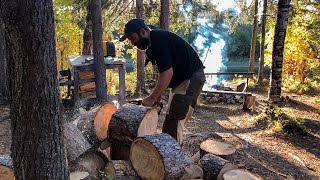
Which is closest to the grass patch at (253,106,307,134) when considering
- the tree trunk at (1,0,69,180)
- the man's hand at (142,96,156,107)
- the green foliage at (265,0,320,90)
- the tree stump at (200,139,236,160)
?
the tree stump at (200,139,236,160)

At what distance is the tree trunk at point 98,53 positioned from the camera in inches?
304

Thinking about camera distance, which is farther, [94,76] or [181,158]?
[94,76]

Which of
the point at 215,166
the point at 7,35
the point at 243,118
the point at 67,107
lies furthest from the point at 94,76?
the point at 7,35

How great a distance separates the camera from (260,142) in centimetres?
570

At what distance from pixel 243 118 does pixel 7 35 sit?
Answer: 274 inches

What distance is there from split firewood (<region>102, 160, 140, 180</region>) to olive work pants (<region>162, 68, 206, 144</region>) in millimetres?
737

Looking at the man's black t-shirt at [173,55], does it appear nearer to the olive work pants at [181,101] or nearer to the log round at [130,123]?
the olive work pants at [181,101]

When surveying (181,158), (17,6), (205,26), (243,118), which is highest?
(205,26)

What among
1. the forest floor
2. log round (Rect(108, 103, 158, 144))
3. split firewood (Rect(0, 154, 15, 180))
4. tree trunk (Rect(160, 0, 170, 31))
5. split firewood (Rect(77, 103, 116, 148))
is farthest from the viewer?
tree trunk (Rect(160, 0, 170, 31))

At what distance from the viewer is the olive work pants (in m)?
3.70

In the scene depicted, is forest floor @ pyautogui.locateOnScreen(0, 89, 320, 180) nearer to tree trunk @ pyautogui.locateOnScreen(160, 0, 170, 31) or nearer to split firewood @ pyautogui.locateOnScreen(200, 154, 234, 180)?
split firewood @ pyautogui.locateOnScreen(200, 154, 234, 180)

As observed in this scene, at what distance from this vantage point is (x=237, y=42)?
35.1 meters

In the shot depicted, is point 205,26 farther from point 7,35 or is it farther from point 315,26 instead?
point 7,35

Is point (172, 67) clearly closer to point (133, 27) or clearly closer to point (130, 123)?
point (133, 27)
